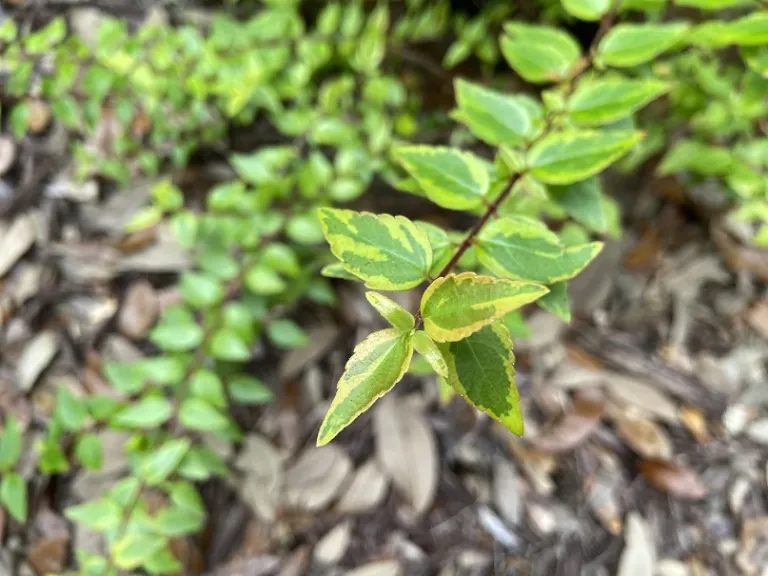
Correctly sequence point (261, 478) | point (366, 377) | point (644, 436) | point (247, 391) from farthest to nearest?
point (644, 436) < point (261, 478) < point (247, 391) < point (366, 377)

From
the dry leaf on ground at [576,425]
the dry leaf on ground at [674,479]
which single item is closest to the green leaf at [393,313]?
the dry leaf on ground at [576,425]

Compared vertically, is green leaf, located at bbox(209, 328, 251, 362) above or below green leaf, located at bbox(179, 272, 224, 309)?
below

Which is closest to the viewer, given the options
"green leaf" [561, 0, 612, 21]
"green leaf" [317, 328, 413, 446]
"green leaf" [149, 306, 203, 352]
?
"green leaf" [317, 328, 413, 446]

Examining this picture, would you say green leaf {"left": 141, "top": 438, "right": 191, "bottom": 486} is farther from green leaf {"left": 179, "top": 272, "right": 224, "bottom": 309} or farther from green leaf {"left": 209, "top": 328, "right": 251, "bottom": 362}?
green leaf {"left": 179, "top": 272, "right": 224, "bottom": 309}

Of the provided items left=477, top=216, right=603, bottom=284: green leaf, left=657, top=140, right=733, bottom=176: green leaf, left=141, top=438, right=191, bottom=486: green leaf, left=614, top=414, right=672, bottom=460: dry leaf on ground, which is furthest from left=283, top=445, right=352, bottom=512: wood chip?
left=657, top=140, right=733, bottom=176: green leaf

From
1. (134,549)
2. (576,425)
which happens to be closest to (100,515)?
(134,549)

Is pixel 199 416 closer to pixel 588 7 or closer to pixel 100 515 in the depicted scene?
pixel 100 515
